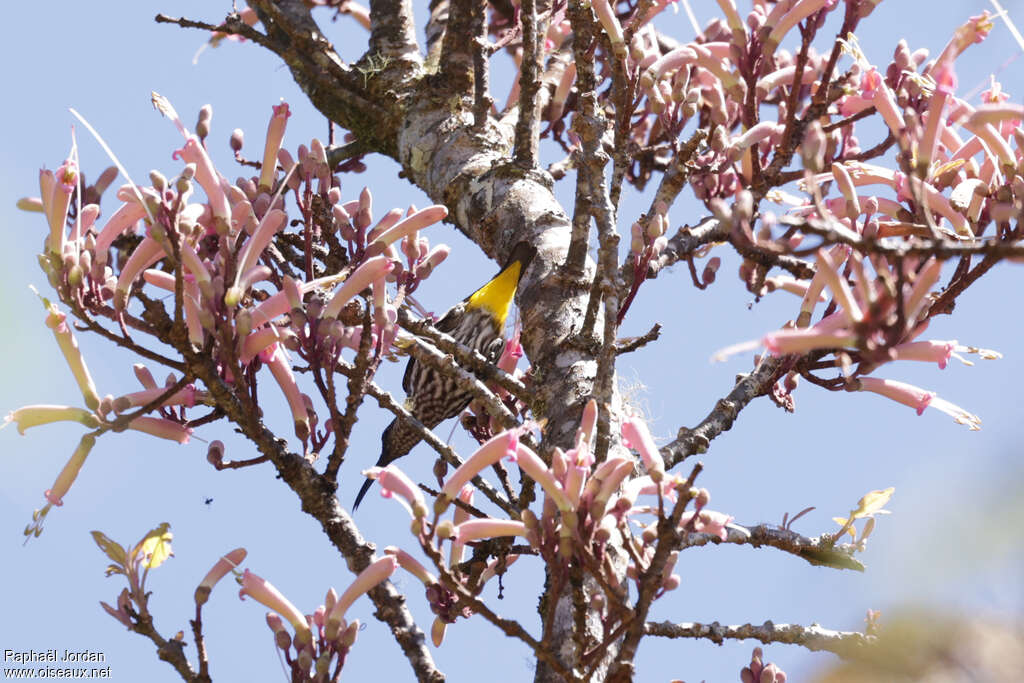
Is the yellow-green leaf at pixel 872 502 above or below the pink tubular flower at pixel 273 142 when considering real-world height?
below

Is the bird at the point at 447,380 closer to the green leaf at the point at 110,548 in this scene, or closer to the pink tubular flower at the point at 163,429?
the pink tubular flower at the point at 163,429

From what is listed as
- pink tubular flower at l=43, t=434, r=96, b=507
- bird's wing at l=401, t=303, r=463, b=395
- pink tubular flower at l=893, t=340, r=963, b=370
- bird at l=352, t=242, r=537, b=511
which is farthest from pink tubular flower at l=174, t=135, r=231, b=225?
bird's wing at l=401, t=303, r=463, b=395

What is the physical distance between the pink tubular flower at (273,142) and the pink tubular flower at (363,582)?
5.02ft

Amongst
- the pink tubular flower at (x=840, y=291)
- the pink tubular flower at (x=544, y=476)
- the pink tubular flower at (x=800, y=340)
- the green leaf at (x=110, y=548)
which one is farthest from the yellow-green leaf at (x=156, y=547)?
the pink tubular flower at (x=840, y=291)

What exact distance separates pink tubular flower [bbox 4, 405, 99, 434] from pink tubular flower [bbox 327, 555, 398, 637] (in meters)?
0.96

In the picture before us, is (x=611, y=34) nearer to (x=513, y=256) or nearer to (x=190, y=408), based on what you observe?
(x=513, y=256)

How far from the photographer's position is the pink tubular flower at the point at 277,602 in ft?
10.6

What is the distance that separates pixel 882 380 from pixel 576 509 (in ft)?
5.39

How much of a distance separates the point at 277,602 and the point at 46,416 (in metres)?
0.99

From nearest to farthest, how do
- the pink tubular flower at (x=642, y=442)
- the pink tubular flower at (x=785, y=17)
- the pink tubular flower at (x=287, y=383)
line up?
the pink tubular flower at (x=642, y=442), the pink tubular flower at (x=287, y=383), the pink tubular flower at (x=785, y=17)

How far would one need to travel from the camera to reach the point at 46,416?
3.42 m

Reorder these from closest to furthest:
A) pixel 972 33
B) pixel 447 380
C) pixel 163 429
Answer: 1. pixel 163 429
2. pixel 972 33
3. pixel 447 380

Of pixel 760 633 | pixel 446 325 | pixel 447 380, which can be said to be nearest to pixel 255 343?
pixel 760 633

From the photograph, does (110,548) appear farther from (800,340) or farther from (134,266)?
(800,340)
